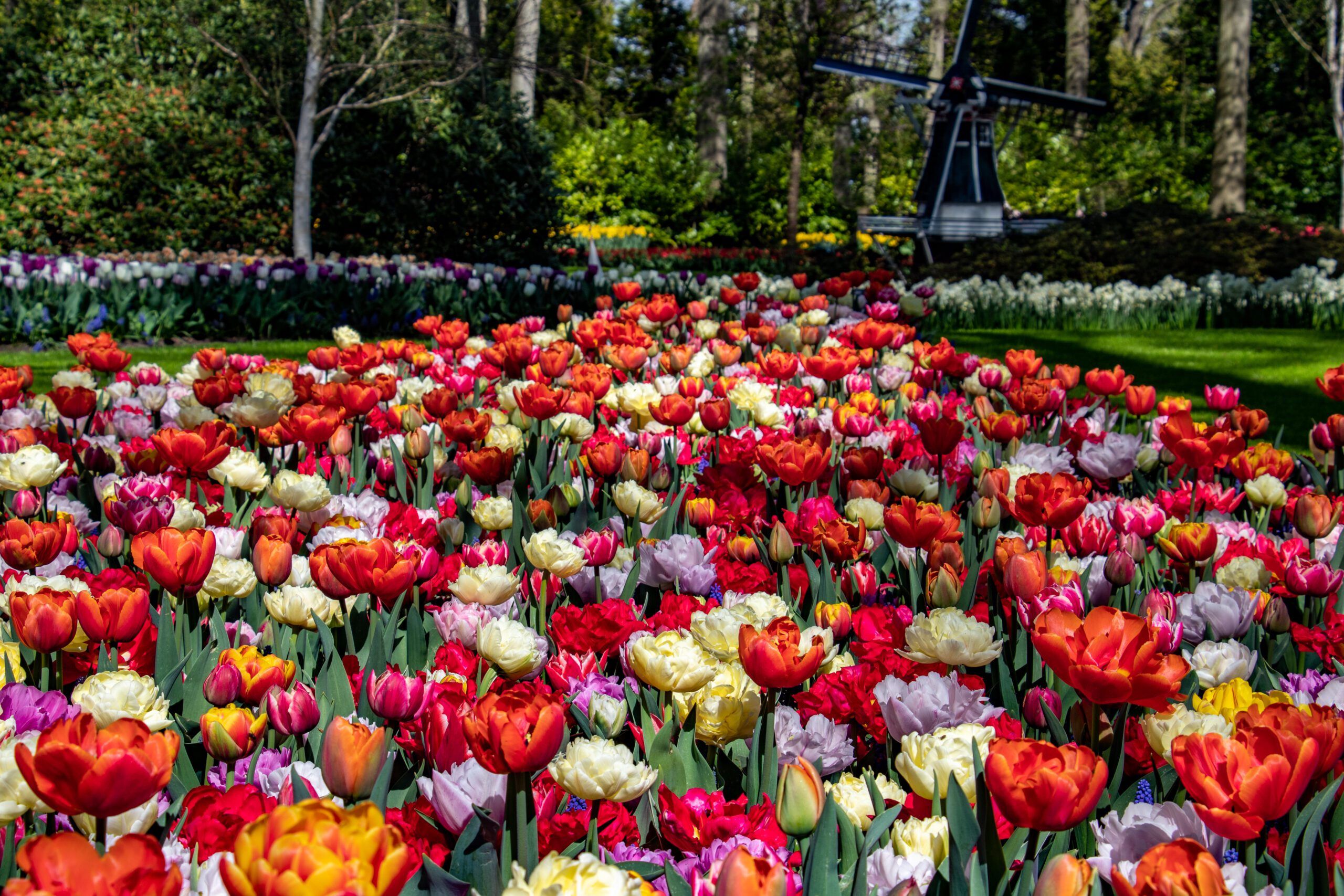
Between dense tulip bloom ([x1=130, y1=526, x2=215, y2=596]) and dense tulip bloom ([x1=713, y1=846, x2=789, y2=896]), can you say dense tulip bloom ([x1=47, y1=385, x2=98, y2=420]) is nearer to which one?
dense tulip bloom ([x1=130, y1=526, x2=215, y2=596])

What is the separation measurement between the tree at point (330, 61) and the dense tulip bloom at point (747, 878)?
966 centimetres

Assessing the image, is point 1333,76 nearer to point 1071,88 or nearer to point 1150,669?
point 1071,88

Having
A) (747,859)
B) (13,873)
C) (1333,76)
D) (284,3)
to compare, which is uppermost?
(1333,76)

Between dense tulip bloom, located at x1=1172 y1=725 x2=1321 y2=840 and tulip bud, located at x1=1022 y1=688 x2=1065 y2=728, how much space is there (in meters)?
0.37

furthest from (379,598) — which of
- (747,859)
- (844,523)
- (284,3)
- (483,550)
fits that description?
(284,3)

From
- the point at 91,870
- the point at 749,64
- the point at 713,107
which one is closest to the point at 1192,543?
the point at 91,870

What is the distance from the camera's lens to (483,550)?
6.14 ft

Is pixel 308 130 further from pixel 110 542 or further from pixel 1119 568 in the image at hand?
pixel 1119 568

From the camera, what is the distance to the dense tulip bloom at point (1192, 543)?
191 centimetres

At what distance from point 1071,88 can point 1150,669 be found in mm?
28582

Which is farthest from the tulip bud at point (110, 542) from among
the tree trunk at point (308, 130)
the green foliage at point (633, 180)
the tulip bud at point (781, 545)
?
the green foliage at point (633, 180)

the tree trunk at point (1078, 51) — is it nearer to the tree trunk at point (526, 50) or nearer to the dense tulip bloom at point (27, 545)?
the tree trunk at point (526, 50)

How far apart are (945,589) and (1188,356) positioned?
6975mm

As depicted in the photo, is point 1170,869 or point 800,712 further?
point 800,712
